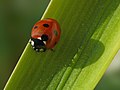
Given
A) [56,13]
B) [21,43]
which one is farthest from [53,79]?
[21,43]

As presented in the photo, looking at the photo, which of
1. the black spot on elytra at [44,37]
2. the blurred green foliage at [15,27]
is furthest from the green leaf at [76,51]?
the blurred green foliage at [15,27]

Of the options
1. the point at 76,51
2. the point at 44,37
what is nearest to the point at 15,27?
the point at 44,37

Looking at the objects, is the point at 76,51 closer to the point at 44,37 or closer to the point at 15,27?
the point at 44,37

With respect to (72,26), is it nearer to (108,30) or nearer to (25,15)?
(108,30)

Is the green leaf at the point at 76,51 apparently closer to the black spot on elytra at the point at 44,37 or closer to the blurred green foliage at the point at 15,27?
the black spot on elytra at the point at 44,37

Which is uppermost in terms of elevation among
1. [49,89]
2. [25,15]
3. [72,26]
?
[72,26]
